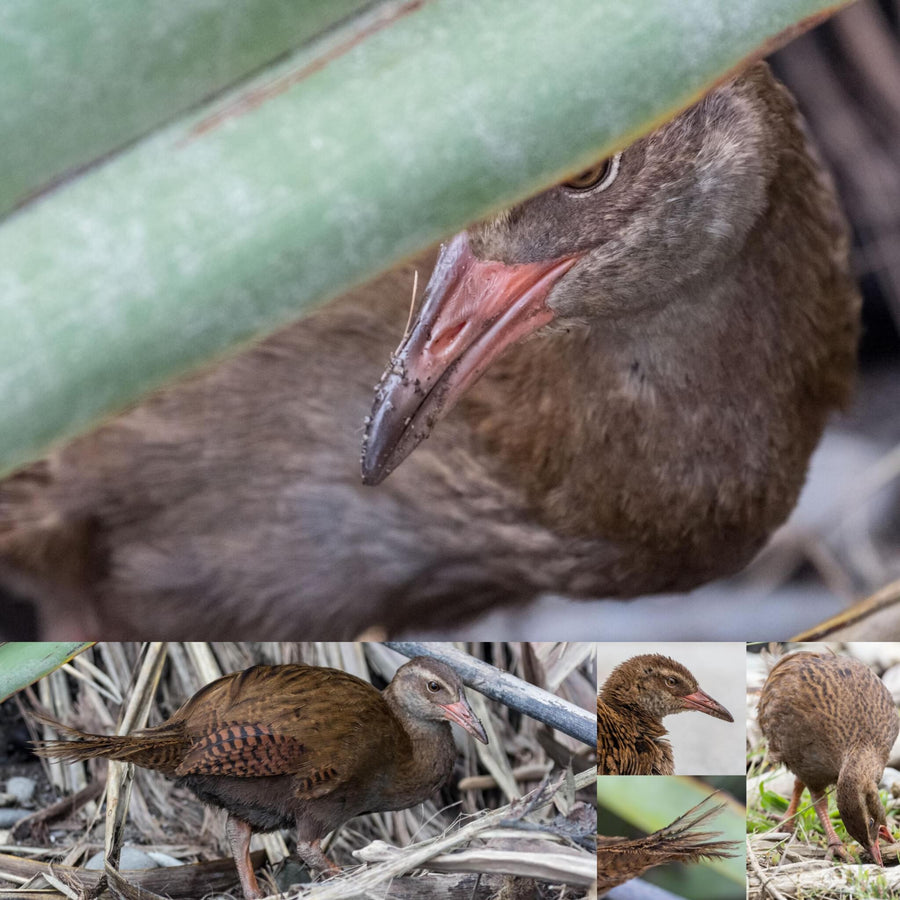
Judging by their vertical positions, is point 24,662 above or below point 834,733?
above

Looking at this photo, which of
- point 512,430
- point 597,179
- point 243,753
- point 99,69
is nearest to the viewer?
point 99,69

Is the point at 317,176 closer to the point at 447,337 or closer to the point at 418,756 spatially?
the point at 447,337

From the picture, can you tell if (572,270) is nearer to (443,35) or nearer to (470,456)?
(470,456)

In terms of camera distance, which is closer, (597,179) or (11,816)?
(597,179)

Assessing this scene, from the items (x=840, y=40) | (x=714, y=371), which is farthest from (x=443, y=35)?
(x=840, y=40)

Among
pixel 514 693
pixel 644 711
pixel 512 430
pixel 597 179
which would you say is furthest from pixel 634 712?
pixel 597 179

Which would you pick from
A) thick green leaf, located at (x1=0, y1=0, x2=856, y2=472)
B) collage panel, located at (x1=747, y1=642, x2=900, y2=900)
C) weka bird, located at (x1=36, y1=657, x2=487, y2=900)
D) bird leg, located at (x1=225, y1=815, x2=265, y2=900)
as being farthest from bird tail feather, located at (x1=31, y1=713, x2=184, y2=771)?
thick green leaf, located at (x1=0, y1=0, x2=856, y2=472)

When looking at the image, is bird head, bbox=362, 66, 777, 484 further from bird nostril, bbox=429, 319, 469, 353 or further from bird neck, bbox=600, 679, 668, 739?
bird neck, bbox=600, 679, 668, 739
